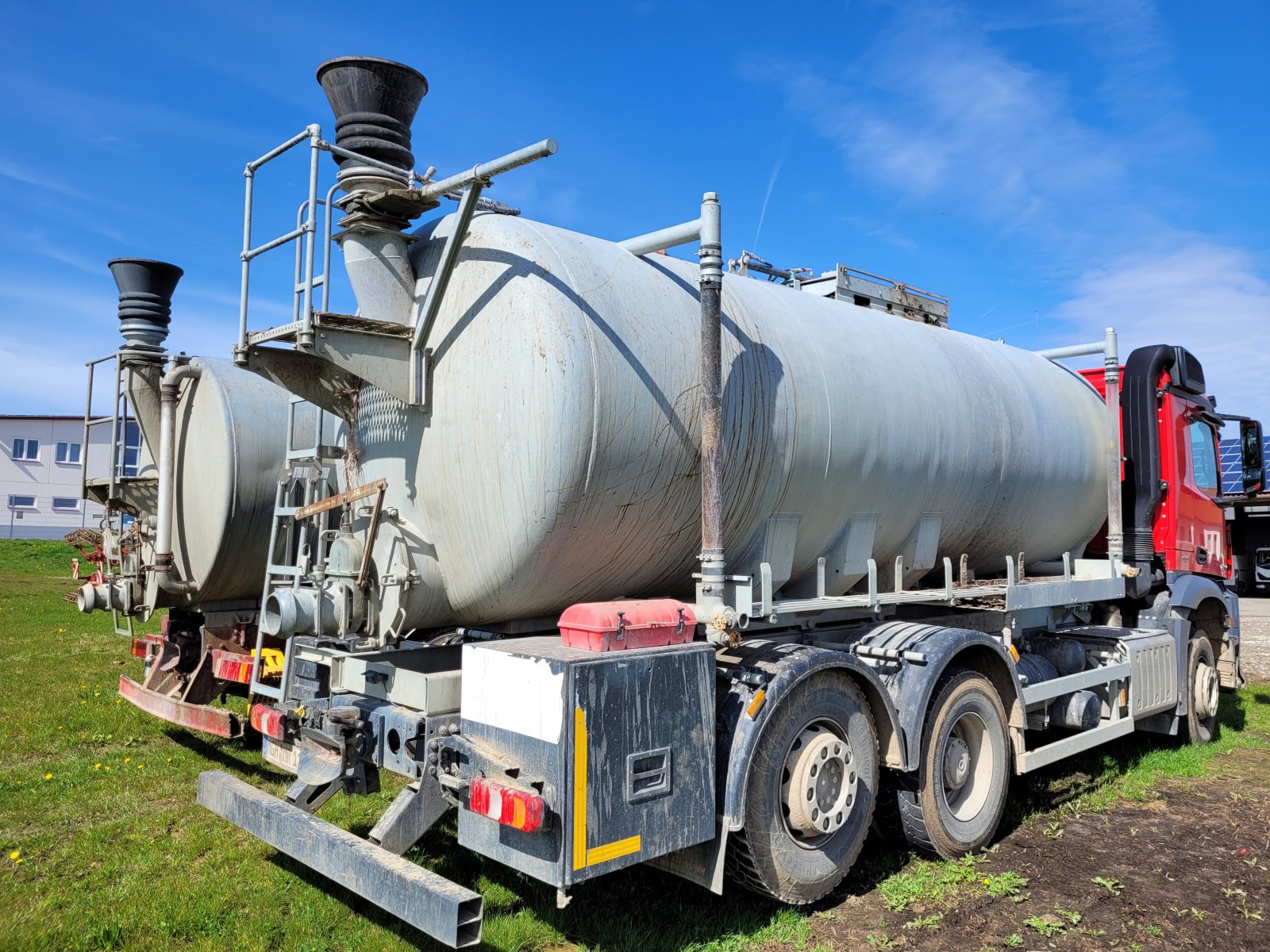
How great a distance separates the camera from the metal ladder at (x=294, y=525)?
4.94 m

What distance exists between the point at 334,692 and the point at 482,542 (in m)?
1.23

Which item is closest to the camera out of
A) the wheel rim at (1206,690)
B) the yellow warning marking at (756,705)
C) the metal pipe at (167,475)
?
the yellow warning marking at (756,705)

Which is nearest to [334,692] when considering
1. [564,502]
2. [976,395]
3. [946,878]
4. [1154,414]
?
[564,502]

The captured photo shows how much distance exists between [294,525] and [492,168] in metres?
2.66

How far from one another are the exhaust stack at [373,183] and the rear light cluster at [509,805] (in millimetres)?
2254

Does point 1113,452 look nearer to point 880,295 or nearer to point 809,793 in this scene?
point 880,295

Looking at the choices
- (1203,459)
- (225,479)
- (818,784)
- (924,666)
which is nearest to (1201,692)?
(1203,459)

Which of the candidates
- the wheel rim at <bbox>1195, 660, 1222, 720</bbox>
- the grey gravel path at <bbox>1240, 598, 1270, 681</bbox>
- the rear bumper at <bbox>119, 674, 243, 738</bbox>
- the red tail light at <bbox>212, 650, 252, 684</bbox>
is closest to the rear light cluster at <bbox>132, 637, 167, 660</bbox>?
the rear bumper at <bbox>119, 674, 243, 738</bbox>

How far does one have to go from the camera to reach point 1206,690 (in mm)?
8367

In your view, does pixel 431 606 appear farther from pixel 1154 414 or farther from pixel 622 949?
pixel 1154 414

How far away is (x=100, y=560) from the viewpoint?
26.7ft

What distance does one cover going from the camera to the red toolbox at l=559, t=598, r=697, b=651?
3.67m

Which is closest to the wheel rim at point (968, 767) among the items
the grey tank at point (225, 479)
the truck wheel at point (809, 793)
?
the truck wheel at point (809, 793)

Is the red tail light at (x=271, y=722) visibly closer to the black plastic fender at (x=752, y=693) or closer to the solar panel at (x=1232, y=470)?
the black plastic fender at (x=752, y=693)
